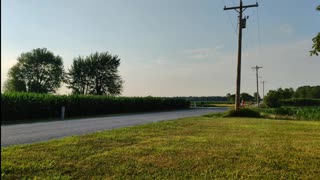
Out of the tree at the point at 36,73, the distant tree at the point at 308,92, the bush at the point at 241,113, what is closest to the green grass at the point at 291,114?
the bush at the point at 241,113

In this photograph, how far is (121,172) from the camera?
6.31 m

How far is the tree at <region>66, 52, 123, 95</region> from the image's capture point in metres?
76.9

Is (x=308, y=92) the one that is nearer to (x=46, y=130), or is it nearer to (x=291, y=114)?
(x=291, y=114)

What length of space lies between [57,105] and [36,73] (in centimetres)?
4806

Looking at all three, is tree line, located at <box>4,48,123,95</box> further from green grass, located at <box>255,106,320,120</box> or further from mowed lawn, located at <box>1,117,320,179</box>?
mowed lawn, located at <box>1,117,320,179</box>

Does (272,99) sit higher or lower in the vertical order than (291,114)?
higher

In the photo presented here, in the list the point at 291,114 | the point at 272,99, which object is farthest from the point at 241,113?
the point at 272,99

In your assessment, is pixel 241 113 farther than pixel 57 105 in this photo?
No

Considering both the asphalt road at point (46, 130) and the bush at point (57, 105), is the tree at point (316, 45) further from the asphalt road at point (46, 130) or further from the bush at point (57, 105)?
the bush at point (57, 105)

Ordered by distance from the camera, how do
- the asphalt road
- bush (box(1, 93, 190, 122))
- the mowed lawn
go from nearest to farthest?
1. the mowed lawn
2. the asphalt road
3. bush (box(1, 93, 190, 122))

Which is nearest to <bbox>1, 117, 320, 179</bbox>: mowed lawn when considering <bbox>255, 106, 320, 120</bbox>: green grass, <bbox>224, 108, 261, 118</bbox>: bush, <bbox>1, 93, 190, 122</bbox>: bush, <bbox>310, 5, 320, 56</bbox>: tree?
<bbox>310, 5, 320, 56</bbox>: tree

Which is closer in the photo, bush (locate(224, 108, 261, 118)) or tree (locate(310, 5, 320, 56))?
tree (locate(310, 5, 320, 56))

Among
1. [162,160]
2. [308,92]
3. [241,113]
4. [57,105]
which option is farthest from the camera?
[308,92]

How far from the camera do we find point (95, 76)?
78.0m
